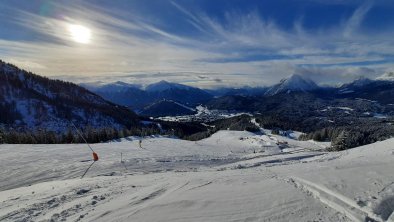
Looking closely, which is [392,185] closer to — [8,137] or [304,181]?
[304,181]

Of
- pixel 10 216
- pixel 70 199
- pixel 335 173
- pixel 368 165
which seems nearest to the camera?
pixel 10 216

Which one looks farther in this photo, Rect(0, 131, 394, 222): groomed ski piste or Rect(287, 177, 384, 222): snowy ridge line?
Rect(0, 131, 394, 222): groomed ski piste

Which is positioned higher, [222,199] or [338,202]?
[222,199]

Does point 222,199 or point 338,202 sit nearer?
point 338,202

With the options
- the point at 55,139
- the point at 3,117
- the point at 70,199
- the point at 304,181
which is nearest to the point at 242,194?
the point at 304,181

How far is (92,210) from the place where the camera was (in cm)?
1425

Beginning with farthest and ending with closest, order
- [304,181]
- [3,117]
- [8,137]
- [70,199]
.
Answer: [3,117], [8,137], [304,181], [70,199]

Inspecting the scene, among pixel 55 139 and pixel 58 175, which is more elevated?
pixel 55 139

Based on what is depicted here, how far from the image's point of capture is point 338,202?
49.2 feet

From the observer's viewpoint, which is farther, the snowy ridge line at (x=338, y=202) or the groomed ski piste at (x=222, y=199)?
the groomed ski piste at (x=222, y=199)

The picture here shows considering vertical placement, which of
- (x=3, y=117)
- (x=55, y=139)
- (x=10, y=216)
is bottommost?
(x=10, y=216)

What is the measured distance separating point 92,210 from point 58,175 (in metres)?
14.8

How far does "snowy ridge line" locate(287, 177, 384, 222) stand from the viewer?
43.9ft

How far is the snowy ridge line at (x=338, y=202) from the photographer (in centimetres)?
1338
